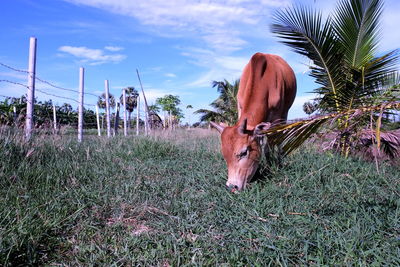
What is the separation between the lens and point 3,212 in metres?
2.68

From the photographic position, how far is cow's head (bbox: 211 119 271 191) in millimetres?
4043

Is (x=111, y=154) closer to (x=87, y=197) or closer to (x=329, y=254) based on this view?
(x=87, y=197)

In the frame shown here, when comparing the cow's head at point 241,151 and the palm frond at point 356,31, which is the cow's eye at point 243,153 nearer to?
the cow's head at point 241,151

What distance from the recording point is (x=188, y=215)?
9.94 feet

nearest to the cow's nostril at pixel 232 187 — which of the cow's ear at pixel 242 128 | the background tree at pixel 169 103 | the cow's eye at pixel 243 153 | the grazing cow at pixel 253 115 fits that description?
the grazing cow at pixel 253 115

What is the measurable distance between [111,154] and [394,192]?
4228 mm

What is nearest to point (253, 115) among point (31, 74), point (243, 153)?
point (243, 153)

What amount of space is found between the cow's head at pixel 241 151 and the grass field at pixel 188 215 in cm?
19

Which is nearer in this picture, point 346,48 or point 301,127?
point 301,127

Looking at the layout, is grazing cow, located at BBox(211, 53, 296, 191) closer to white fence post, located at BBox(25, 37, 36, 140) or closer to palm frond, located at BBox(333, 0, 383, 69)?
palm frond, located at BBox(333, 0, 383, 69)

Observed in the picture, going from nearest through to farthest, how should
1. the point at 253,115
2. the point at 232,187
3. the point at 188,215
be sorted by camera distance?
the point at 188,215 → the point at 232,187 → the point at 253,115

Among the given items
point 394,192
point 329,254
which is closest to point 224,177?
point 394,192

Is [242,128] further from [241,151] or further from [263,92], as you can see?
[263,92]

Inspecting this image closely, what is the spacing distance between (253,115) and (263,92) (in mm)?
510
